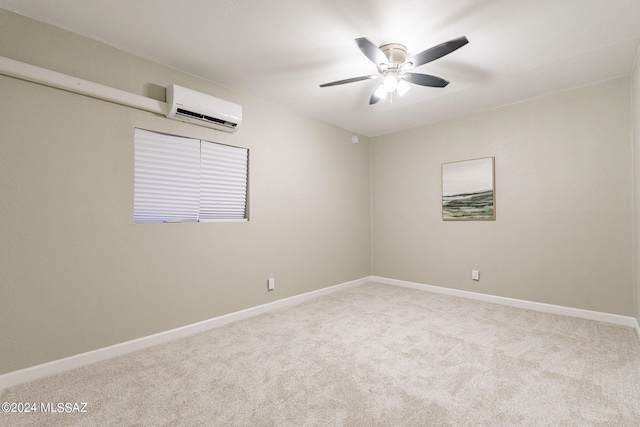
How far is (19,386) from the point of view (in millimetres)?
1946

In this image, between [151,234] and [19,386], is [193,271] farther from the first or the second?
[19,386]

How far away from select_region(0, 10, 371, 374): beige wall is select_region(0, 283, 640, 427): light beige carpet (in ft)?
1.01

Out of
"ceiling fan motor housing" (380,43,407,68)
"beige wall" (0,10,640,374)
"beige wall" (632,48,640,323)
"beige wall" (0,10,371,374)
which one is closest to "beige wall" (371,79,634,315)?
"beige wall" (0,10,640,374)

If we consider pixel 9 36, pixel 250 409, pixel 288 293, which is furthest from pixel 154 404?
pixel 9 36

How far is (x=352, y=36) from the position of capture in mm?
2289

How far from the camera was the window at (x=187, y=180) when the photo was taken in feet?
8.61

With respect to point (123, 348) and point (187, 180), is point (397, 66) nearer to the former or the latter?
point (187, 180)

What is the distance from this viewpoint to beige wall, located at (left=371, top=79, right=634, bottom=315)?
304 centimetres

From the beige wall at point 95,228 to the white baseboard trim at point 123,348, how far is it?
5cm

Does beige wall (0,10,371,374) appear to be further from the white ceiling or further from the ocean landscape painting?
the ocean landscape painting

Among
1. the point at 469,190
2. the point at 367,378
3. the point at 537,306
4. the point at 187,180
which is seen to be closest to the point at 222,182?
the point at 187,180

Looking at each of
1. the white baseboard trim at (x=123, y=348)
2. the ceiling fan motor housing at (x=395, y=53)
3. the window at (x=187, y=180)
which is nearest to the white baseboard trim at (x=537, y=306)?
the white baseboard trim at (x=123, y=348)

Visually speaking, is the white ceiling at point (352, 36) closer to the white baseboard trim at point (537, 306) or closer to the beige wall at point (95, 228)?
the beige wall at point (95, 228)

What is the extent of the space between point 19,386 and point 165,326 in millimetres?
951
